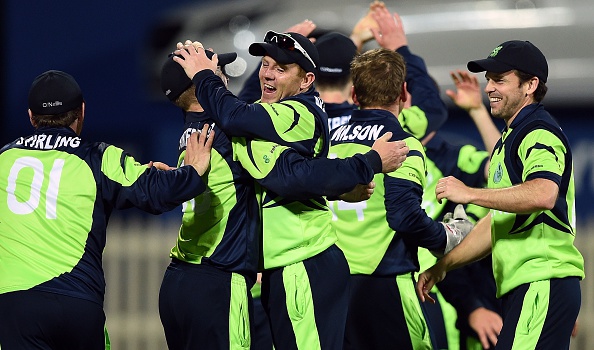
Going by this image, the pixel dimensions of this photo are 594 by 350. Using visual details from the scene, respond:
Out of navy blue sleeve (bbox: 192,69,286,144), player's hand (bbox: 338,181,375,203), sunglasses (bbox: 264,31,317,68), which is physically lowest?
player's hand (bbox: 338,181,375,203)

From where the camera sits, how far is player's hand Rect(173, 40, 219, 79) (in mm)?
5516

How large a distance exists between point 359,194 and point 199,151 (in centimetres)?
84

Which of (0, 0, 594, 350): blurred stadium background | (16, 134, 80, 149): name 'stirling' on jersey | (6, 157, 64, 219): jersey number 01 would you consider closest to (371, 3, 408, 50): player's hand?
(16, 134, 80, 149): name 'stirling' on jersey

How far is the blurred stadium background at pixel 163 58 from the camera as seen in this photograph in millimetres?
10297

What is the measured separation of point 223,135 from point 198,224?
444mm

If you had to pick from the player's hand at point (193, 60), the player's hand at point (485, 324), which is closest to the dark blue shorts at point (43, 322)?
the player's hand at point (193, 60)

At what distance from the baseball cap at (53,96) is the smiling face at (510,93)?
206 centimetres

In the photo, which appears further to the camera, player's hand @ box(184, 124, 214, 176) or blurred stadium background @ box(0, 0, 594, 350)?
blurred stadium background @ box(0, 0, 594, 350)

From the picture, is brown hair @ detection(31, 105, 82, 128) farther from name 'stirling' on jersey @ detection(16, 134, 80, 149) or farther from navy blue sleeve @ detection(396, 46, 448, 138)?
navy blue sleeve @ detection(396, 46, 448, 138)

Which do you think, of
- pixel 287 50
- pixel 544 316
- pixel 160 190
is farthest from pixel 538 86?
pixel 160 190

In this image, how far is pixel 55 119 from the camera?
5617 mm

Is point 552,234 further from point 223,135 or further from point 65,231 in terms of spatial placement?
point 65,231

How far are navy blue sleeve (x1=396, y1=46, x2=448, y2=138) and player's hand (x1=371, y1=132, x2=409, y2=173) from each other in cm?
152

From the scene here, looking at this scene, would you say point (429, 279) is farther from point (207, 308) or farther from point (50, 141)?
point (50, 141)
